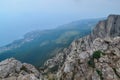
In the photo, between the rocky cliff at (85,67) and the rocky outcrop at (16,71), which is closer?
the rocky outcrop at (16,71)

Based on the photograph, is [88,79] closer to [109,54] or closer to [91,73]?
[91,73]

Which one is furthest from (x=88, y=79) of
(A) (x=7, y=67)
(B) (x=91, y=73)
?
(A) (x=7, y=67)

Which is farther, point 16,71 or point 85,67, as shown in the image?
point 85,67

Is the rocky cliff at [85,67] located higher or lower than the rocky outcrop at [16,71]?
lower

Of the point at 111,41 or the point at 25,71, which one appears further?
the point at 111,41

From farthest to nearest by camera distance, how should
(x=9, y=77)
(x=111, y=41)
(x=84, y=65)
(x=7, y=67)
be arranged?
1. (x=111, y=41)
2. (x=84, y=65)
3. (x=7, y=67)
4. (x=9, y=77)

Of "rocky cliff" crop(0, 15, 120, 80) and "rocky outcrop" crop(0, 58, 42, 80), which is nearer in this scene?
"rocky outcrop" crop(0, 58, 42, 80)

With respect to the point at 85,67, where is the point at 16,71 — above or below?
above

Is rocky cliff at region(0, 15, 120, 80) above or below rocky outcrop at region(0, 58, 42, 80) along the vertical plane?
below
